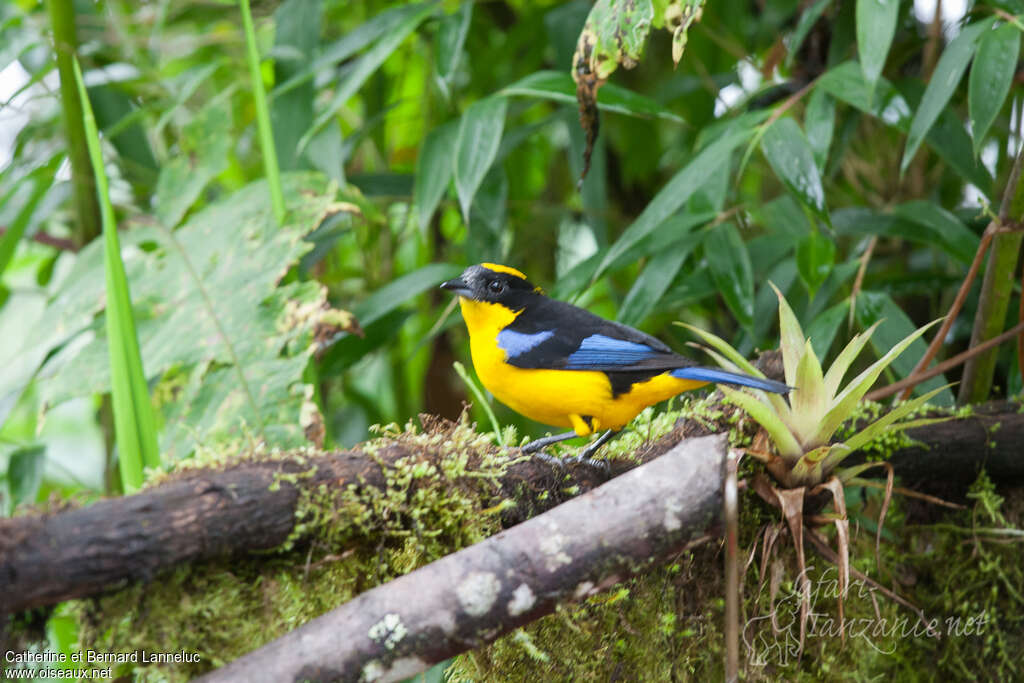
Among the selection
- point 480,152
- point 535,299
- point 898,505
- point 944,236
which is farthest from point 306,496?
point 944,236

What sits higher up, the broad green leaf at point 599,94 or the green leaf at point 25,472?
the broad green leaf at point 599,94

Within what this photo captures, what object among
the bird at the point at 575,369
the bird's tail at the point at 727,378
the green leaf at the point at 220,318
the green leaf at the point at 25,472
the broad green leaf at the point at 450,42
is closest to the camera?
the bird's tail at the point at 727,378

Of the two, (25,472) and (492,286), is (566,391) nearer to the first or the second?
(492,286)

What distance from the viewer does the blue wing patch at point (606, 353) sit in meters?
2.13

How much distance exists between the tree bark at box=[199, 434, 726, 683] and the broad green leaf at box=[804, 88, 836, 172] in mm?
1402

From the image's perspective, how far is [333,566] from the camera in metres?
1.62

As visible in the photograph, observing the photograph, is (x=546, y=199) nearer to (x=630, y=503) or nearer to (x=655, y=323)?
(x=655, y=323)

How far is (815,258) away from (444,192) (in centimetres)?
159

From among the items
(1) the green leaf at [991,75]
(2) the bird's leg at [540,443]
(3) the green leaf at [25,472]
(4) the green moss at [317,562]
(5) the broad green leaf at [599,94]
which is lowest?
(3) the green leaf at [25,472]

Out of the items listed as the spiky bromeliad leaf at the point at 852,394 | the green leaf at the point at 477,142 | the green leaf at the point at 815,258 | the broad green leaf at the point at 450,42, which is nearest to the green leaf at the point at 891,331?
the green leaf at the point at 815,258

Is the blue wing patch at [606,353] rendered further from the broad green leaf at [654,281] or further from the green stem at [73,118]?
the green stem at [73,118]

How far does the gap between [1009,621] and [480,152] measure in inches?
78.5

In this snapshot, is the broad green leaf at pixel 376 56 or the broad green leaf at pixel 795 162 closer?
the broad green leaf at pixel 795 162

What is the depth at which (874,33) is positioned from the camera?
240 centimetres
